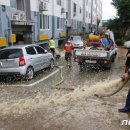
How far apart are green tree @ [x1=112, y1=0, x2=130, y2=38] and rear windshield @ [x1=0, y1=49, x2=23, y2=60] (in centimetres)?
2485

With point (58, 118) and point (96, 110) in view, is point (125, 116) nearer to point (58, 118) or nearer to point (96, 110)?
point (96, 110)

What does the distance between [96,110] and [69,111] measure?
0.74 metres

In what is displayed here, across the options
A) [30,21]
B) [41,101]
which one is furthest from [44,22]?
[41,101]

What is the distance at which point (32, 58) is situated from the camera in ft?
39.8

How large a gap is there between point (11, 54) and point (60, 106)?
4787mm

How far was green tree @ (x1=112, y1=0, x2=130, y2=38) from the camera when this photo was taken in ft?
110

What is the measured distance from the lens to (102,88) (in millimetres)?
9773

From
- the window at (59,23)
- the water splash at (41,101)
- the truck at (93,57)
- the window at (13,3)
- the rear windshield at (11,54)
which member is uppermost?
the window at (13,3)

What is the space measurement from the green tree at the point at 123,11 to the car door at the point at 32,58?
2362 cm

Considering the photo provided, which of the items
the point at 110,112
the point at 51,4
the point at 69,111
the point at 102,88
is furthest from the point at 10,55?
the point at 51,4

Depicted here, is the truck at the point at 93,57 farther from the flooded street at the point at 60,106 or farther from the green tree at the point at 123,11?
the green tree at the point at 123,11

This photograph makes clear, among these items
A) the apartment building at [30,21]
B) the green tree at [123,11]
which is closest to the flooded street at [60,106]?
the apartment building at [30,21]

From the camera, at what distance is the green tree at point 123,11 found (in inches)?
1320

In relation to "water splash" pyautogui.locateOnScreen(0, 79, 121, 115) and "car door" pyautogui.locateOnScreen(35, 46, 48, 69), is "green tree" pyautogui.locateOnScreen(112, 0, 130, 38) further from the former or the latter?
"water splash" pyautogui.locateOnScreen(0, 79, 121, 115)
